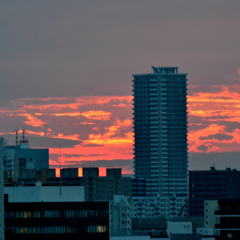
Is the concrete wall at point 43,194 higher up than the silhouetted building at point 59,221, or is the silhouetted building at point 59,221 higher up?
the concrete wall at point 43,194

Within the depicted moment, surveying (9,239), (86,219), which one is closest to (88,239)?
(86,219)

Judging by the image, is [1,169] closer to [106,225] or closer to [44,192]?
[44,192]

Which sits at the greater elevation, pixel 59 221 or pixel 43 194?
pixel 43 194

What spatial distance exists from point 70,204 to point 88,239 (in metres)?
7.48

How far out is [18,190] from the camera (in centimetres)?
18812

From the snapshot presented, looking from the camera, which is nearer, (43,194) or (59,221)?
(59,221)

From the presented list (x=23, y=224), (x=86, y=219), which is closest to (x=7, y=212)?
(x=23, y=224)

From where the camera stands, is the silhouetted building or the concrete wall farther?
the concrete wall

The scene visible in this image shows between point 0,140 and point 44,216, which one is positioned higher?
point 0,140

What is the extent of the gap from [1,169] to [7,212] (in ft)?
27.2

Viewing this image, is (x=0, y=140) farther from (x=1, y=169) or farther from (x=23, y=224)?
(x=23, y=224)

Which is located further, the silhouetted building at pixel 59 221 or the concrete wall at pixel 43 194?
the concrete wall at pixel 43 194

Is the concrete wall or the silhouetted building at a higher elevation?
the concrete wall

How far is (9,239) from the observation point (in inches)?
7037
